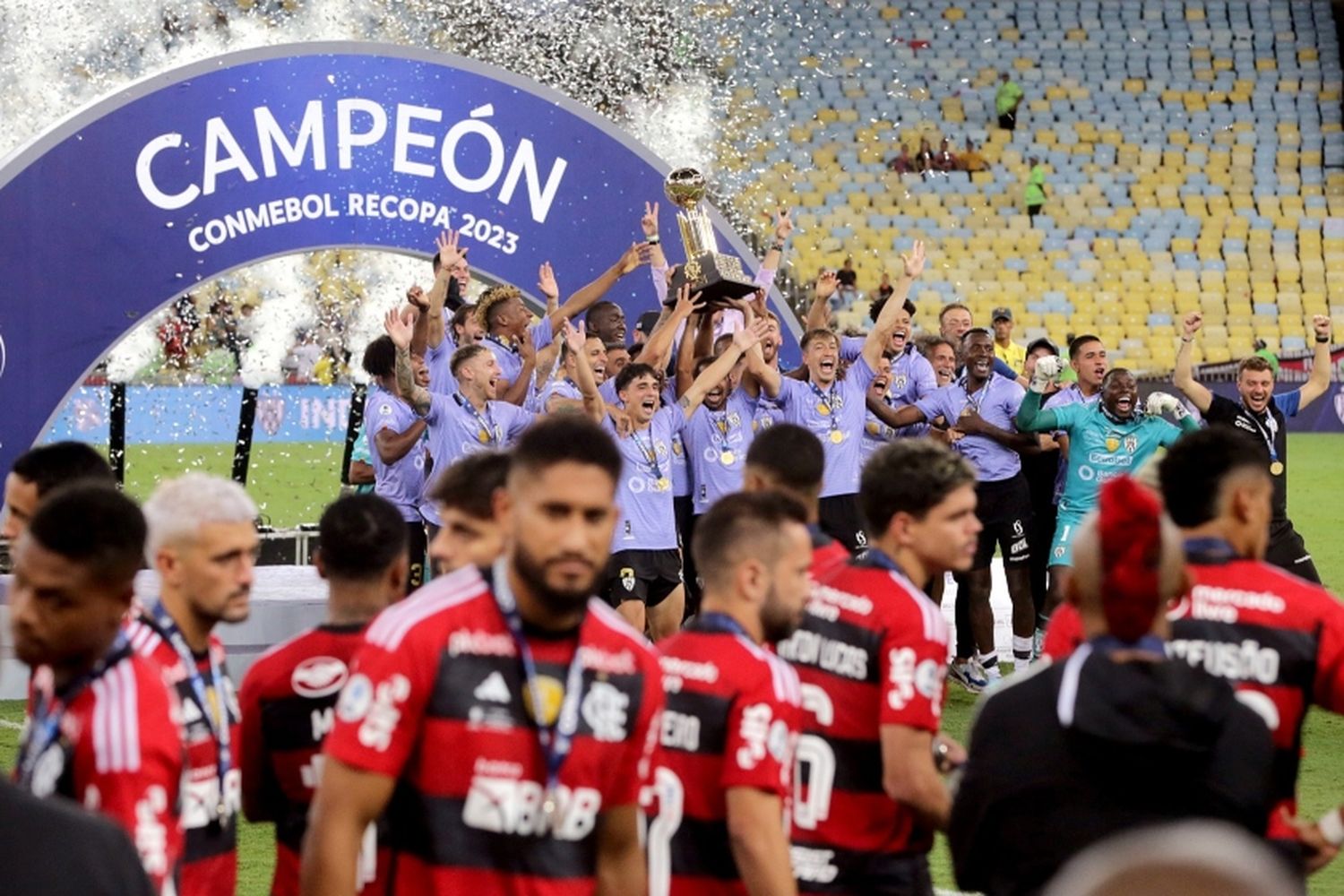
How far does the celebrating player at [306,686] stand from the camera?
4348 mm

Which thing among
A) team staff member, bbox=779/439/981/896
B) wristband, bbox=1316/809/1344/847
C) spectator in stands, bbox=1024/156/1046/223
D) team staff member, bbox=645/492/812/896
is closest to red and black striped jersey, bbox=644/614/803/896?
team staff member, bbox=645/492/812/896

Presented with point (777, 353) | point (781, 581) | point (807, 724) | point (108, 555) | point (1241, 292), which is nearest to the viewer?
point (108, 555)

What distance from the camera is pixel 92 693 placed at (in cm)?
312

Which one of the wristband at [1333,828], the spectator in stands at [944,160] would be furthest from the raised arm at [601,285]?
the spectator in stands at [944,160]

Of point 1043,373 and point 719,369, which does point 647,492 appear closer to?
point 719,369

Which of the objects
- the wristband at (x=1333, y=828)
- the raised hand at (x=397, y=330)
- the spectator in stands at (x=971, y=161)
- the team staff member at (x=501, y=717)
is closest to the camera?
the team staff member at (x=501, y=717)

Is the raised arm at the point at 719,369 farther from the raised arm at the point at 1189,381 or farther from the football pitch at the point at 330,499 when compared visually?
the raised arm at the point at 1189,381

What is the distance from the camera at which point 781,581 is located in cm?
410

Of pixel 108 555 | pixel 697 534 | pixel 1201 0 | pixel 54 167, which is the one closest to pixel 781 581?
pixel 697 534

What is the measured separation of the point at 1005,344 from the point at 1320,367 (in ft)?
13.4

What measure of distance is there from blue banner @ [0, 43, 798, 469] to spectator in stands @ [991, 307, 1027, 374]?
3668 mm

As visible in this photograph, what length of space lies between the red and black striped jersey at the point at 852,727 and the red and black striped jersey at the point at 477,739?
3.29 ft

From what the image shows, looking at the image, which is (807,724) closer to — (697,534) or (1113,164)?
(697,534)

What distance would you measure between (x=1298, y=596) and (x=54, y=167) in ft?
25.2
